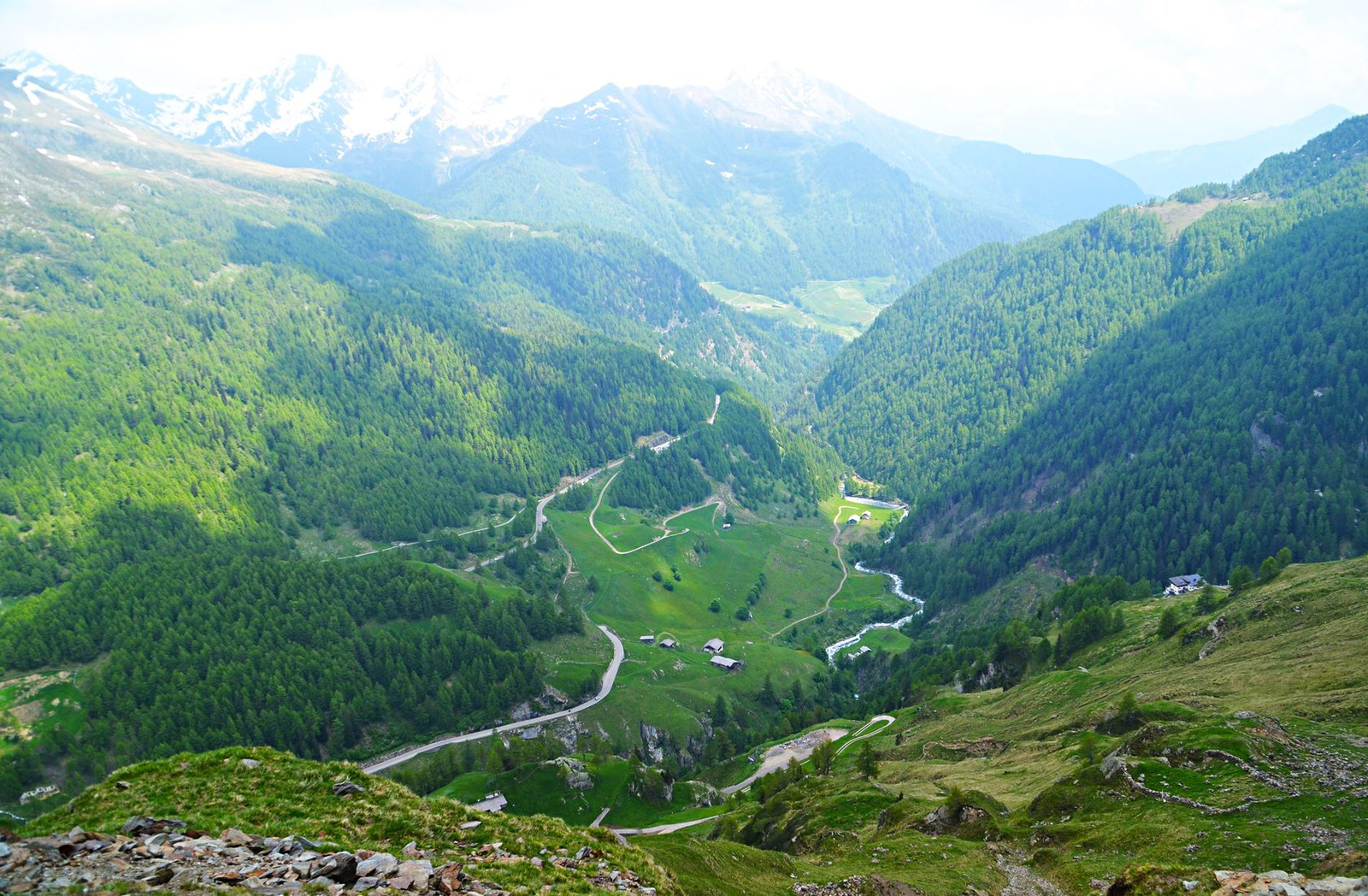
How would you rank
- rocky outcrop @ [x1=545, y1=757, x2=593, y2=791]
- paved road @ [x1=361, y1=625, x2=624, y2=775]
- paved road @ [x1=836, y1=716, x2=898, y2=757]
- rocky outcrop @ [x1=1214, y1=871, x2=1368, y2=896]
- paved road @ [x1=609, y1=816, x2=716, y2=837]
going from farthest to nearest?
paved road @ [x1=361, y1=625, x2=624, y2=775], paved road @ [x1=836, y1=716, x2=898, y2=757], rocky outcrop @ [x1=545, y1=757, x2=593, y2=791], paved road @ [x1=609, y1=816, x2=716, y2=837], rocky outcrop @ [x1=1214, y1=871, x2=1368, y2=896]

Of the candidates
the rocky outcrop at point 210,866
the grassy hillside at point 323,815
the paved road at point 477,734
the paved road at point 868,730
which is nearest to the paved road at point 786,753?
the paved road at point 868,730

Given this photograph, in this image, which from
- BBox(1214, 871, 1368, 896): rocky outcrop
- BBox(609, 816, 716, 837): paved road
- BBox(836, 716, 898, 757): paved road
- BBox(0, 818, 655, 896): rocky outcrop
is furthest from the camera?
BBox(836, 716, 898, 757): paved road

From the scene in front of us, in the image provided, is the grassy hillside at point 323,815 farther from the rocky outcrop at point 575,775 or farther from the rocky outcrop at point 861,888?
the rocky outcrop at point 575,775

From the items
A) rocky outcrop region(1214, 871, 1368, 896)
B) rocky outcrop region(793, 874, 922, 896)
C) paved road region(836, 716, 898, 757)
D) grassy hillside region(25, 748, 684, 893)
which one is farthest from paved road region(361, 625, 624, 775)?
rocky outcrop region(1214, 871, 1368, 896)

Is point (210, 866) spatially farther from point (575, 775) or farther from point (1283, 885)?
point (575, 775)

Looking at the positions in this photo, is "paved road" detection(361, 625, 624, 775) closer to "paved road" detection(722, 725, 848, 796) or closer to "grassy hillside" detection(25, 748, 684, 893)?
"paved road" detection(722, 725, 848, 796)

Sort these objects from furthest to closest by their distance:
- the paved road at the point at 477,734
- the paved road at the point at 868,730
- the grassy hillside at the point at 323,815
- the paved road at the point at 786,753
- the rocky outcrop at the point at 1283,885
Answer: the paved road at the point at 477,734 → the paved road at the point at 868,730 → the paved road at the point at 786,753 → the grassy hillside at the point at 323,815 → the rocky outcrop at the point at 1283,885

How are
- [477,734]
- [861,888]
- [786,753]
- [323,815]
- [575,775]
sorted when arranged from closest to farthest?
1. [323,815]
2. [861,888]
3. [575,775]
4. [786,753]
5. [477,734]

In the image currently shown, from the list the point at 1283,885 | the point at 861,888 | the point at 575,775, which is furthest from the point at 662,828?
the point at 1283,885

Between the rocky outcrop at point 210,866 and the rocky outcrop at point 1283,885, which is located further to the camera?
the rocky outcrop at point 1283,885

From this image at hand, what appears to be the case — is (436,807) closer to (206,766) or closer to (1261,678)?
(206,766)
